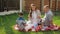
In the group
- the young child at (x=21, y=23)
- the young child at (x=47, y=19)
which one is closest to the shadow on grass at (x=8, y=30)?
the young child at (x=21, y=23)

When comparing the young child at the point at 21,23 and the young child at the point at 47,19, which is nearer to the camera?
the young child at the point at 21,23

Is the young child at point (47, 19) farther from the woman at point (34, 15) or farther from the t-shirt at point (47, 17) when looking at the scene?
the woman at point (34, 15)

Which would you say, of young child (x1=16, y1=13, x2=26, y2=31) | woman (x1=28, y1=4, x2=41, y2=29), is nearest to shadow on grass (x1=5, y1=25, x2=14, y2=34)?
young child (x1=16, y1=13, x2=26, y2=31)

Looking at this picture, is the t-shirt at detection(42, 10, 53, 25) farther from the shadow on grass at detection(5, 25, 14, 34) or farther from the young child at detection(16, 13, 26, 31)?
the shadow on grass at detection(5, 25, 14, 34)

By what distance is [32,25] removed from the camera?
247 inches

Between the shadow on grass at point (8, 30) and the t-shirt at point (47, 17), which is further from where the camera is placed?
the t-shirt at point (47, 17)

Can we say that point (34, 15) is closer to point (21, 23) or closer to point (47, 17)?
point (47, 17)

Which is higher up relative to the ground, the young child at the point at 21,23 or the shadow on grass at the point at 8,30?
the young child at the point at 21,23

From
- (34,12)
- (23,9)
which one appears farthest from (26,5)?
(34,12)

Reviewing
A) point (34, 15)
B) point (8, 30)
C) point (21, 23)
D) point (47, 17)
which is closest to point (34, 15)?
point (34, 15)

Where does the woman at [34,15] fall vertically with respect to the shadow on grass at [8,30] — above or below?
above

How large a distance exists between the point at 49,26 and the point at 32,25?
1.84 ft

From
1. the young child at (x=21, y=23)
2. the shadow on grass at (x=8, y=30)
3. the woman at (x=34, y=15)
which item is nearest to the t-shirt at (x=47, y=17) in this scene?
the woman at (x=34, y=15)

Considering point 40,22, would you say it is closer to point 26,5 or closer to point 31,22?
point 31,22
